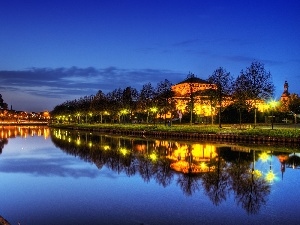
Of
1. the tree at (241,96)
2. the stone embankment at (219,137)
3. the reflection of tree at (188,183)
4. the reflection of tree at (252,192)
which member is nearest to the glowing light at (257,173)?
the reflection of tree at (252,192)

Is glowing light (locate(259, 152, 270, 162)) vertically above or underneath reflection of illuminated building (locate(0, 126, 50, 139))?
above

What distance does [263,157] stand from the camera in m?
26.8

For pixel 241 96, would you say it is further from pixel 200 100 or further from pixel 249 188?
pixel 249 188

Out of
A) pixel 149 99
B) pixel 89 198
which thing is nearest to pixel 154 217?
pixel 89 198

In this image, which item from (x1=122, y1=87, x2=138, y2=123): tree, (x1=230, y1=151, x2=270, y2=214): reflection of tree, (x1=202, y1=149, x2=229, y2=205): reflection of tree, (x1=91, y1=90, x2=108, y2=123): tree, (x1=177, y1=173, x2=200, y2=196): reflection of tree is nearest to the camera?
(x1=230, y1=151, x2=270, y2=214): reflection of tree

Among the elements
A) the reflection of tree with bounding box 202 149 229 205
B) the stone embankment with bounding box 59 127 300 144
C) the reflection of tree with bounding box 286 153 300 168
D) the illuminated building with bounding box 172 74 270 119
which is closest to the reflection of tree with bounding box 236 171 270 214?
the reflection of tree with bounding box 202 149 229 205

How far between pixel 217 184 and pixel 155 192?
2.95 metres

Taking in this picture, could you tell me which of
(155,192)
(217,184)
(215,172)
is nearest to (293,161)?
(215,172)

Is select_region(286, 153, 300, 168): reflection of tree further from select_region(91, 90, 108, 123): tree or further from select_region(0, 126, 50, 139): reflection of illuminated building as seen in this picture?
select_region(91, 90, 108, 123): tree

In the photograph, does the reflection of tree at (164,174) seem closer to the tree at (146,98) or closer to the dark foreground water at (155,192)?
the dark foreground water at (155,192)

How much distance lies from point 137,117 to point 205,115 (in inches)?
1074

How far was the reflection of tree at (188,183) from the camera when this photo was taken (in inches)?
625

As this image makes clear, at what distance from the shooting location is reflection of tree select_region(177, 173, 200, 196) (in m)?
15.9

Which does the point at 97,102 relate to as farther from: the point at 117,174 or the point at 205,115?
the point at 117,174
